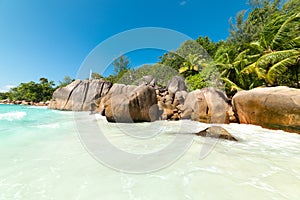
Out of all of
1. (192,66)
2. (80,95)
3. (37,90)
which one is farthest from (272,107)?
(37,90)

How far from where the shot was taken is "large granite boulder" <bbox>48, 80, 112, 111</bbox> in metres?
16.1

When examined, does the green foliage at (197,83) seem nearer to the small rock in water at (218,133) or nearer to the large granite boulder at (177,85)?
the large granite boulder at (177,85)

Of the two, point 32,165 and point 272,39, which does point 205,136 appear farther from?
point 272,39

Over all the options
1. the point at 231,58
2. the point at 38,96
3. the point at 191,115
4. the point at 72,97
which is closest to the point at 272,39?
the point at 231,58

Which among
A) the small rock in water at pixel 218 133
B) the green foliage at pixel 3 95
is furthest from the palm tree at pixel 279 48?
the green foliage at pixel 3 95

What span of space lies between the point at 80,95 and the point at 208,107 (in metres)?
14.0

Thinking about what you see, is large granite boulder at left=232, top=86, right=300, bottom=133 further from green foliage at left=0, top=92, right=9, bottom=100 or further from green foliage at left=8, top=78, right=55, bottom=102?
green foliage at left=0, top=92, right=9, bottom=100

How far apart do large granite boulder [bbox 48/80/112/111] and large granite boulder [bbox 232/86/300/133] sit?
13645mm

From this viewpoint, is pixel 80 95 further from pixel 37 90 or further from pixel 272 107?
pixel 37 90

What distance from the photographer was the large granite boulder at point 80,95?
16062 mm

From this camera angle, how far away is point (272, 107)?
5.14 meters

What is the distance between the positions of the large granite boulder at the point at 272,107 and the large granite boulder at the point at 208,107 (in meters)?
0.88

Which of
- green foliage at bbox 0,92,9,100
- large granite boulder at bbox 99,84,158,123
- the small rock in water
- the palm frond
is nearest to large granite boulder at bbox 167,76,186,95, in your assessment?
the palm frond

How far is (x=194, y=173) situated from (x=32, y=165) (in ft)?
8.49
